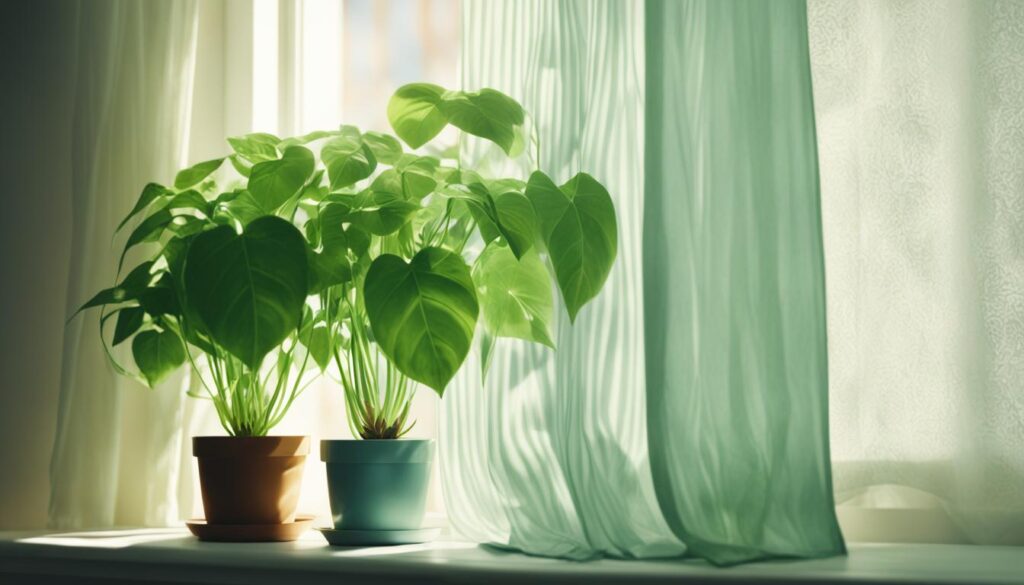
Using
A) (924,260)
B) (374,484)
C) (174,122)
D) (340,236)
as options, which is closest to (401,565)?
(374,484)

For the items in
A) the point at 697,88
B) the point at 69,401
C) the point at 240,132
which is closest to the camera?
the point at 697,88

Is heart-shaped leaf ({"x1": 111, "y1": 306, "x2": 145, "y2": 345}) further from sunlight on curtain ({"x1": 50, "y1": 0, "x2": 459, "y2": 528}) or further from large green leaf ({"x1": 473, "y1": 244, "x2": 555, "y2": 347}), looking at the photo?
large green leaf ({"x1": 473, "y1": 244, "x2": 555, "y2": 347})

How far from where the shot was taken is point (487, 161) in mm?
1255

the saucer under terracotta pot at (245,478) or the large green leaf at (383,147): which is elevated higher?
the large green leaf at (383,147)

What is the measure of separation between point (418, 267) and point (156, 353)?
430 mm

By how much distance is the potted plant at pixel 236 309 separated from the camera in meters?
1.10

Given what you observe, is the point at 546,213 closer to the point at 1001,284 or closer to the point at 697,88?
the point at 697,88

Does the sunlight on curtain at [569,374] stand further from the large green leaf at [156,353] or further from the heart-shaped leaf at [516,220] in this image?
the large green leaf at [156,353]

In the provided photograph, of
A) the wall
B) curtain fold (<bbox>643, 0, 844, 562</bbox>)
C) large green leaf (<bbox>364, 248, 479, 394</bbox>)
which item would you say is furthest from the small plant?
the wall

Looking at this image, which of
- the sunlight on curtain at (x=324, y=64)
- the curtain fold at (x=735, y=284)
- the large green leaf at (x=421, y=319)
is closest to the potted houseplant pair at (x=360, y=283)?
the large green leaf at (x=421, y=319)

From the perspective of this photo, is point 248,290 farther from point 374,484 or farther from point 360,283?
point 374,484

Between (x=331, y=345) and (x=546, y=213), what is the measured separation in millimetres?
348

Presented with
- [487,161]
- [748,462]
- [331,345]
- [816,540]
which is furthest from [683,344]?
[331,345]

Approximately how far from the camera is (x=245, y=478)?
4.18ft
